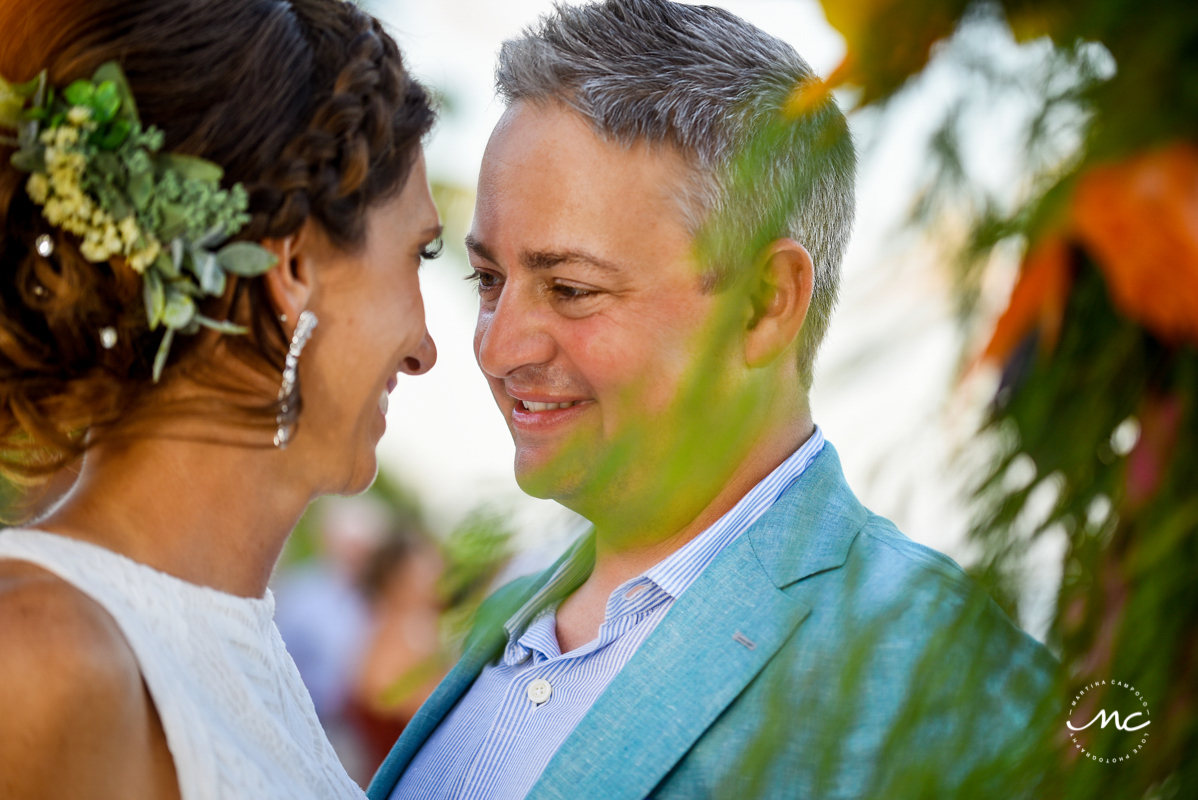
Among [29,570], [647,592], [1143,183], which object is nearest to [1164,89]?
[1143,183]

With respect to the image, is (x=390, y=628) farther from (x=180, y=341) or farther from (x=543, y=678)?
(x=180, y=341)

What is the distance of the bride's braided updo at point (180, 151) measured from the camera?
129 cm

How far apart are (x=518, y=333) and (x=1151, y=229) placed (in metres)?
1.76

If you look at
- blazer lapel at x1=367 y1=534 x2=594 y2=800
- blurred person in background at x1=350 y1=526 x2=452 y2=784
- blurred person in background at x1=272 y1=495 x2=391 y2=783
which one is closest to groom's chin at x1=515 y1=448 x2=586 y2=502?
blazer lapel at x1=367 y1=534 x2=594 y2=800

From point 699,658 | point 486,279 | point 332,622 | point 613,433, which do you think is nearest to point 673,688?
point 699,658

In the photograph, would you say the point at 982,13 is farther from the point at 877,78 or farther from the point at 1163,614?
the point at 1163,614

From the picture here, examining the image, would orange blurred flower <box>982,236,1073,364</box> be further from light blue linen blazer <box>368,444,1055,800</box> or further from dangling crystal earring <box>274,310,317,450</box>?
dangling crystal earring <box>274,310,317,450</box>

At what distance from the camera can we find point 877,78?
0.45 meters

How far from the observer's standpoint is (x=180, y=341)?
1376mm

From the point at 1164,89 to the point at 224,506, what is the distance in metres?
1.37

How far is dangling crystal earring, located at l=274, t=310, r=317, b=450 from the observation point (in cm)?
144

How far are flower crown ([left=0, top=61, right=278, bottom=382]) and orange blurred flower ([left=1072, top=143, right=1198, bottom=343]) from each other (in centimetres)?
115

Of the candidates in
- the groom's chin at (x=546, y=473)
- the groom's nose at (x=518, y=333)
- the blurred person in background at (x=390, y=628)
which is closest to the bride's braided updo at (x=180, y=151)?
the groom's chin at (x=546, y=473)
